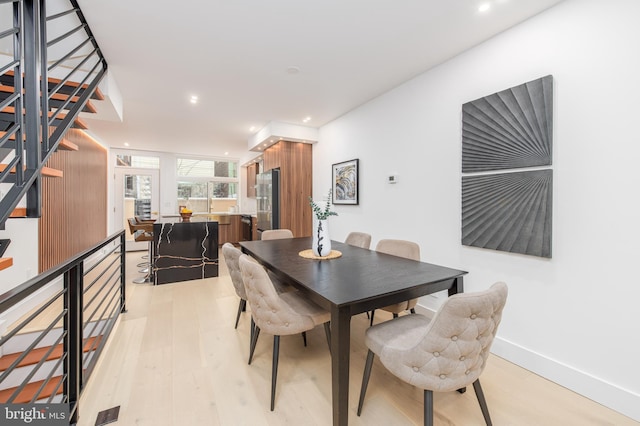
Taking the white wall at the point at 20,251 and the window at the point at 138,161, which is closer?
the white wall at the point at 20,251

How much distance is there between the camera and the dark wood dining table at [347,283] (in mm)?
1326

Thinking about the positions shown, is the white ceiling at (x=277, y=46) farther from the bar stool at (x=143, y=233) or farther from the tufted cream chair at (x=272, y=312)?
the tufted cream chair at (x=272, y=312)

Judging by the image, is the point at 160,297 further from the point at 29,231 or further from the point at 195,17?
the point at 195,17

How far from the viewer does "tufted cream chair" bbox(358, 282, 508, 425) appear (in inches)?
45.6

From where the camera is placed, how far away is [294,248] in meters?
2.68

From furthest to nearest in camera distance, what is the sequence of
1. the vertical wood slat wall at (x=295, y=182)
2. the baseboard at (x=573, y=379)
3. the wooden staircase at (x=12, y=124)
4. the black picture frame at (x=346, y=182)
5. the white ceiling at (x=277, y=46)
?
1. the vertical wood slat wall at (x=295, y=182)
2. the black picture frame at (x=346, y=182)
3. the white ceiling at (x=277, y=46)
4. the baseboard at (x=573, y=379)
5. the wooden staircase at (x=12, y=124)

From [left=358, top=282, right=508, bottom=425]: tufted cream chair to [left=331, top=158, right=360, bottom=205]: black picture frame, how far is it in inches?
108

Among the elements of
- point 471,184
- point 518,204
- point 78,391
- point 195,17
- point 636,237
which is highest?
point 195,17

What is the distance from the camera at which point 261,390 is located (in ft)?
5.86

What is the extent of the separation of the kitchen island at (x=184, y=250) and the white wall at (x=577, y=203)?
3413 mm

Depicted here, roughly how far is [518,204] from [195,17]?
2813 millimetres

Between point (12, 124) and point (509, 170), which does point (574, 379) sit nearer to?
point (509, 170)

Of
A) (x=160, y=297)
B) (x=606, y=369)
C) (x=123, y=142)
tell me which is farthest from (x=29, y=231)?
(x=606, y=369)

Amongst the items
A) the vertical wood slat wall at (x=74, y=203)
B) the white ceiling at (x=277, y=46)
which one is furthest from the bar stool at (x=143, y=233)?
the white ceiling at (x=277, y=46)
